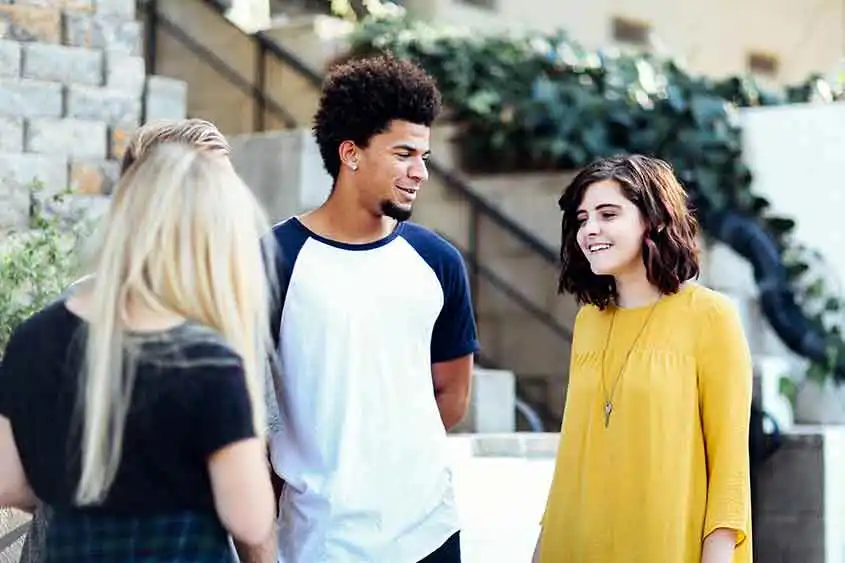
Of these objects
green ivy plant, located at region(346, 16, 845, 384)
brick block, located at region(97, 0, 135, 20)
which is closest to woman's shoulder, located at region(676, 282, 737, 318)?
green ivy plant, located at region(346, 16, 845, 384)

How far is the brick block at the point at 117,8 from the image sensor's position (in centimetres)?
735

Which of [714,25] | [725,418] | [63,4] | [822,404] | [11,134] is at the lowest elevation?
[822,404]

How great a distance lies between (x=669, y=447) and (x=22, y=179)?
4.53m

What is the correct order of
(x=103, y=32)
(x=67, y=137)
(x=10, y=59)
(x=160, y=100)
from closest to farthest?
(x=10, y=59) < (x=67, y=137) < (x=103, y=32) < (x=160, y=100)

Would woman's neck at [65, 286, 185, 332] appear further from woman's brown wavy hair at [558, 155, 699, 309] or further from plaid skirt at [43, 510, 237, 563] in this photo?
woman's brown wavy hair at [558, 155, 699, 309]

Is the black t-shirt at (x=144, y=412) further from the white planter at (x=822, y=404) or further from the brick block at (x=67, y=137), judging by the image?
the white planter at (x=822, y=404)

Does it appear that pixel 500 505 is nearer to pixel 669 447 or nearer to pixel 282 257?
pixel 669 447

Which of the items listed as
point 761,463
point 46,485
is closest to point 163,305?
point 46,485

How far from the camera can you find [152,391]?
233 centimetres

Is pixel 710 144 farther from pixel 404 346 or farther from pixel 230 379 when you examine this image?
pixel 230 379

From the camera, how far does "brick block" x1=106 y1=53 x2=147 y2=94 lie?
7.32m

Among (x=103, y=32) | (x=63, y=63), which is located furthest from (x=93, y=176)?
(x=103, y=32)

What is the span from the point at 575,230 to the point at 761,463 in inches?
127

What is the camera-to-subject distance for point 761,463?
6270 mm
